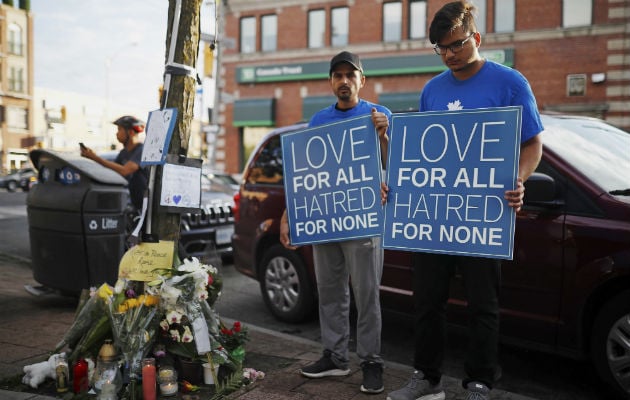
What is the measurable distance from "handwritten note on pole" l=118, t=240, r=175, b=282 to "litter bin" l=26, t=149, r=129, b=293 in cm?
158

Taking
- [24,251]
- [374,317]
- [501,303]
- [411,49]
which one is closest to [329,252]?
[374,317]

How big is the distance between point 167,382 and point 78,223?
2.26m

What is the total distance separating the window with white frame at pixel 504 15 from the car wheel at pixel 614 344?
2134cm

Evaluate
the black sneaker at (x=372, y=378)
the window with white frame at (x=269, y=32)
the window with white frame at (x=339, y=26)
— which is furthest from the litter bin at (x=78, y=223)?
the window with white frame at (x=269, y=32)

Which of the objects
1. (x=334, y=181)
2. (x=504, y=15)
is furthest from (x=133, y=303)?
(x=504, y=15)

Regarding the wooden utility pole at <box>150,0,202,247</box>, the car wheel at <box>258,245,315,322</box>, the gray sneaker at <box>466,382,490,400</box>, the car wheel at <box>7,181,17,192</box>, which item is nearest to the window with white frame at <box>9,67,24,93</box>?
the car wheel at <box>7,181,17,192</box>

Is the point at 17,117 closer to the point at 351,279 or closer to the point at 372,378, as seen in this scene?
the point at 351,279

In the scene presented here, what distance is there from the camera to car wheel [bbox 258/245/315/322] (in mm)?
5172

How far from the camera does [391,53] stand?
24.5 meters

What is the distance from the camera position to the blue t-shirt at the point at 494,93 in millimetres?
2926

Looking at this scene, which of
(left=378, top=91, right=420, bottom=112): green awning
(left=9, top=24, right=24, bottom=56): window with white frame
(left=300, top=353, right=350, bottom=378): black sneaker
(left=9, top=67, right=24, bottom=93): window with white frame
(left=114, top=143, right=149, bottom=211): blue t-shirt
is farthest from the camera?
(left=9, top=24, right=24, bottom=56): window with white frame

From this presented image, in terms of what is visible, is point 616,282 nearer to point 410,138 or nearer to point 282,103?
point 410,138

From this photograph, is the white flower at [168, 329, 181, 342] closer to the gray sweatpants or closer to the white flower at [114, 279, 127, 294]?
the white flower at [114, 279, 127, 294]

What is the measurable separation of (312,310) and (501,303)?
1.96m
